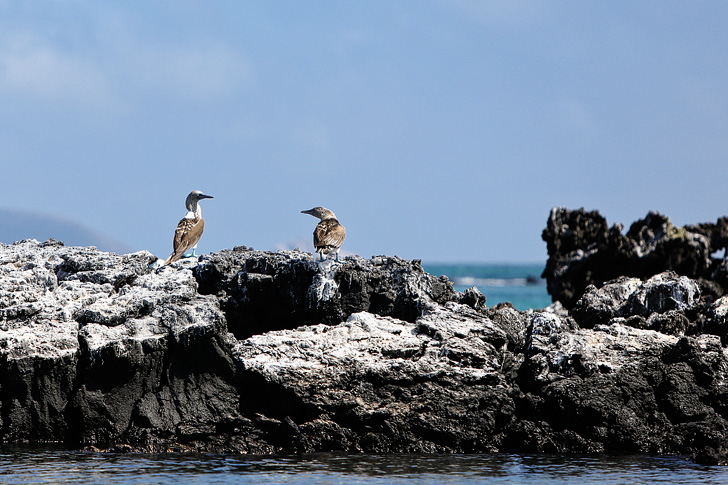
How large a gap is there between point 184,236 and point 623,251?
737 inches

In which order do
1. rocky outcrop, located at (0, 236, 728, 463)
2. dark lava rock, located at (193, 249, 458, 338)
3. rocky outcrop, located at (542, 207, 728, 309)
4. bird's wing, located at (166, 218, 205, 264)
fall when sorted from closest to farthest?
rocky outcrop, located at (0, 236, 728, 463), dark lava rock, located at (193, 249, 458, 338), bird's wing, located at (166, 218, 205, 264), rocky outcrop, located at (542, 207, 728, 309)

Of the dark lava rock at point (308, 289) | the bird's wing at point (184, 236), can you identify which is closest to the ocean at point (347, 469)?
the dark lava rock at point (308, 289)

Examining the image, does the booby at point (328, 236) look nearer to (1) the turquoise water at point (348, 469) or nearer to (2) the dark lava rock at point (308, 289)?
(2) the dark lava rock at point (308, 289)

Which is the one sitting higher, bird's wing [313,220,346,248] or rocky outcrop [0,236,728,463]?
bird's wing [313,220,346,248]

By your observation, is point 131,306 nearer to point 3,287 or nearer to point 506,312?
point 3,287

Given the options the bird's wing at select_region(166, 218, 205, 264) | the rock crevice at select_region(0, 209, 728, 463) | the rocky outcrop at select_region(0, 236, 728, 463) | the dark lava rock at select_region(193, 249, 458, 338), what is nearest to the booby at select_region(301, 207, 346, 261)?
the dark lava rock at select_region(193, 249, 458, 338)

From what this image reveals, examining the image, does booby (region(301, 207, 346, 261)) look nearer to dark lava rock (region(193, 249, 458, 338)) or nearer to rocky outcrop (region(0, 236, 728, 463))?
dark lava rock (region(193, 249, 458, 338))

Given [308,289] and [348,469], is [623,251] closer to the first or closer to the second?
[308,289]

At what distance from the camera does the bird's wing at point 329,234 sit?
44.0 ft

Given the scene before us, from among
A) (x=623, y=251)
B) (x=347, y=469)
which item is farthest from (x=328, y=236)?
(x=623, y=251)

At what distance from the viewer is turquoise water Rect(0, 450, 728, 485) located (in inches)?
394

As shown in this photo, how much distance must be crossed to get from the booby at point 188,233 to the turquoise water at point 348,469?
388 centimetres

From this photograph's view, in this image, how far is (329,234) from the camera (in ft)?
44.2

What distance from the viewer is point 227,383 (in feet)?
39.7
